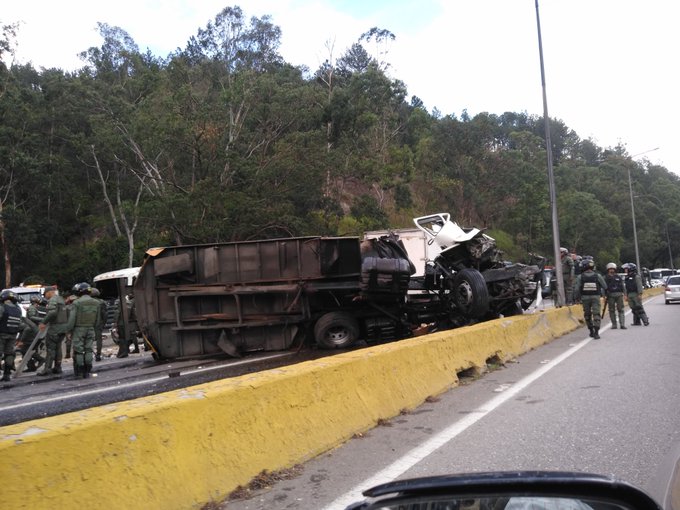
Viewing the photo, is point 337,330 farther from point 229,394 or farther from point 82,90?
point 82,90

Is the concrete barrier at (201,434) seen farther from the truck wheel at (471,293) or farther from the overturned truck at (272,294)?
the truck wheel at (471,293)

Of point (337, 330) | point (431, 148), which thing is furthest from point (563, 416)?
point (431, 148)

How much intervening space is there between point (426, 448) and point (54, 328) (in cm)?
955

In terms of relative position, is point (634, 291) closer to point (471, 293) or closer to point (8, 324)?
point (471, 293)

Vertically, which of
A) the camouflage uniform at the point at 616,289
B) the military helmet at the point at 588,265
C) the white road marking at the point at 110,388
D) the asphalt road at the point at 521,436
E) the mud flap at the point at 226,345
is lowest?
the asphalt road at the point at 521,436

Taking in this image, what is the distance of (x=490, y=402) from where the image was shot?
7.54 m

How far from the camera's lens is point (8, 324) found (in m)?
12.1

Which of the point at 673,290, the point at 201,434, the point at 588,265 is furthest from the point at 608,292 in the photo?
the point at 673,290

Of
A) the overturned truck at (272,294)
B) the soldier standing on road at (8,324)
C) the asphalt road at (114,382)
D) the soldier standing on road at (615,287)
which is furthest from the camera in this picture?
the soldier standing on road at (615,287)

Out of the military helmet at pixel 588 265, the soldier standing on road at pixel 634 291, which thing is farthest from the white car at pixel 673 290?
the military helmet at pixel 588 265

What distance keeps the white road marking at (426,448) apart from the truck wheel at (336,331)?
428cm

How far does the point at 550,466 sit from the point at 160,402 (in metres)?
3.13

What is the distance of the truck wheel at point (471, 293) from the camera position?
12828 mm

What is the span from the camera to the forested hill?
3053cm
